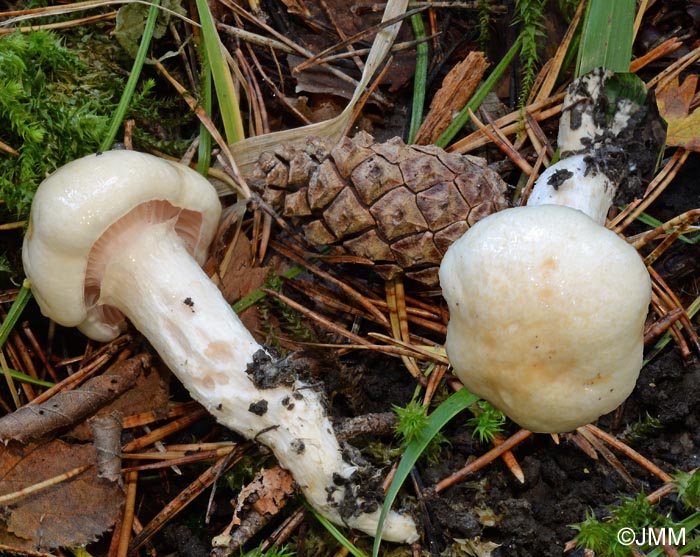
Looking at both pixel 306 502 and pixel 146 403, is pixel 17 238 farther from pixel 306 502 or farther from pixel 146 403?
pixel 306 502

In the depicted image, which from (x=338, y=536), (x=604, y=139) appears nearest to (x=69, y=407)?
(x=338, y=536)

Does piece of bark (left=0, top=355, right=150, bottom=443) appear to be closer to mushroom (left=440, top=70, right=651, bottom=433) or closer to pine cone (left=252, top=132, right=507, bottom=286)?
pine cone (left=252, top=132, right=507, bottom=286)


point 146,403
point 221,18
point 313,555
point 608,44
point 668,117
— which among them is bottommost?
point 313,555

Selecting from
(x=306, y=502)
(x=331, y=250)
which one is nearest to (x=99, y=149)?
(x=331, y=250)

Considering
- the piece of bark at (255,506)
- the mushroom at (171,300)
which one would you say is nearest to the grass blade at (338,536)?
the mushroom at (171,300)

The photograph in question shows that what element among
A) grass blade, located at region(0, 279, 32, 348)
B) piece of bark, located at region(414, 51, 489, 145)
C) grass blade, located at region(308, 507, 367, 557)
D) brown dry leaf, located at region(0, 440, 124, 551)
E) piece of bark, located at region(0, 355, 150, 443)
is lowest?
grass blade, located at region(308, 507, 367, 557)

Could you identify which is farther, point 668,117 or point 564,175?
point 668,117

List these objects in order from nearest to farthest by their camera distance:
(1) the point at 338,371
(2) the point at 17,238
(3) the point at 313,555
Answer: (3) the point at 313,555 < (1) the point at 338,371 < (2) the point at 17,238

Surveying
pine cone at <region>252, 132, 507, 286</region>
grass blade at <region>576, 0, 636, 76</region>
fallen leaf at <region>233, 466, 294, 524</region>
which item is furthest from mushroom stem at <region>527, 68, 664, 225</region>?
fallen leaf at <region>233, 466, 294, 524</region>
